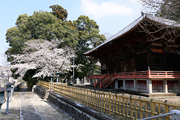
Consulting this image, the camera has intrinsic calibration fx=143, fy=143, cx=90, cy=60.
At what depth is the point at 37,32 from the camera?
25.4 metres

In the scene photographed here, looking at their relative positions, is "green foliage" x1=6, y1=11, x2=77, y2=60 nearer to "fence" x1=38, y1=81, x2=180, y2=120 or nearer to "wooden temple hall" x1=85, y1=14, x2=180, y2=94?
"wooden temple hall" x1=85, y1=14, x2=180, y2=94

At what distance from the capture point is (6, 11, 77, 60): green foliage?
2516cm

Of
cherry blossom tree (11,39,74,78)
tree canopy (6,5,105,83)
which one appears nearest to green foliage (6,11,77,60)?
tree canopy (6,5,105,83)

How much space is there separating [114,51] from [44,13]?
15114 mm

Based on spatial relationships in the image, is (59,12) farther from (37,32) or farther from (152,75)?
(152,75)

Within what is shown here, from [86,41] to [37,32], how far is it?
456 inches

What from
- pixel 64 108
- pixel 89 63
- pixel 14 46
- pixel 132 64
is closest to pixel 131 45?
pixel 132 64

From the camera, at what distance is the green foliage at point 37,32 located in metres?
25.2

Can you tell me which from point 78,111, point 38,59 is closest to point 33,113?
point 78,111

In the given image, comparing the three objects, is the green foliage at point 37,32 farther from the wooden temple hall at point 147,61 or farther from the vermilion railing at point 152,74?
the vermilion railing at point 152,74

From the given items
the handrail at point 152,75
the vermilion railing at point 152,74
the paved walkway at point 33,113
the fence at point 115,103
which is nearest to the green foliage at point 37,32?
the vermilion railing at point 152,74

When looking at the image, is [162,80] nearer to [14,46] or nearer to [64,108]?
[64,108]

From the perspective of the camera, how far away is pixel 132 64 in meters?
18.3

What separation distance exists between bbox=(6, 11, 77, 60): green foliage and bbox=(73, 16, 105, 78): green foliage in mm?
4910
